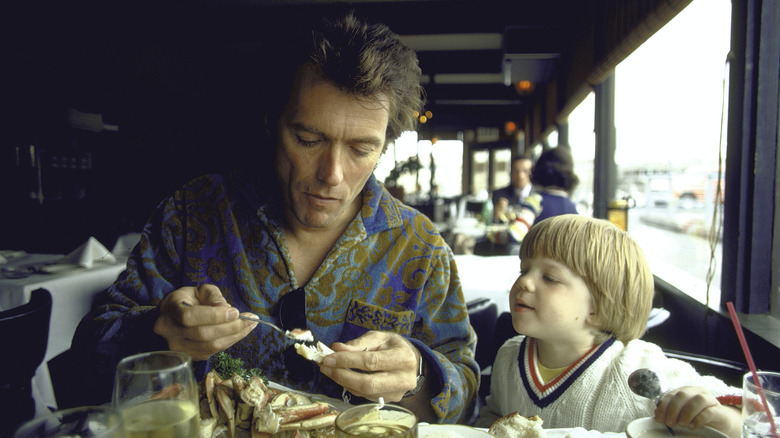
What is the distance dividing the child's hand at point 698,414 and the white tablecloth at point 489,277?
172 centimetres

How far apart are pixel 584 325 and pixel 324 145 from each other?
91cm

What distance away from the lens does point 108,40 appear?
7707 millimetres

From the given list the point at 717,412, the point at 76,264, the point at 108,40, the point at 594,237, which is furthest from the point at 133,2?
the point at 717,412

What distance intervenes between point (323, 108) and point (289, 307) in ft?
1.88

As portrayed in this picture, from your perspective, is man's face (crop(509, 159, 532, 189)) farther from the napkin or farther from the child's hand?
the child's hand

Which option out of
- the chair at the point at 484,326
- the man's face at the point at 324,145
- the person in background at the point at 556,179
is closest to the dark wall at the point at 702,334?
the chair at the point at 484,326

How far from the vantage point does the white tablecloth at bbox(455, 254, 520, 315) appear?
2.94m

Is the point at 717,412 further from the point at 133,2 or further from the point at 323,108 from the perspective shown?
the point at 133,2

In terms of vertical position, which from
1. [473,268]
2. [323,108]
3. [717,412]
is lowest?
[473,268]

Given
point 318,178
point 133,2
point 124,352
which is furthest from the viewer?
point 133,2

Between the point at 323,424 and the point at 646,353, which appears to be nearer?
the point at 323,424

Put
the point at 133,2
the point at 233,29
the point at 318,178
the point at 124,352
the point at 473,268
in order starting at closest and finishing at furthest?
the point at 124,352, the point at 318,178, the point at 473,268, the point at 133,2, the point at 233,29

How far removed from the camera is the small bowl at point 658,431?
2.74 feet

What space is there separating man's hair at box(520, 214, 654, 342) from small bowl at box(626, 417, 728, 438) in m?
0.50
